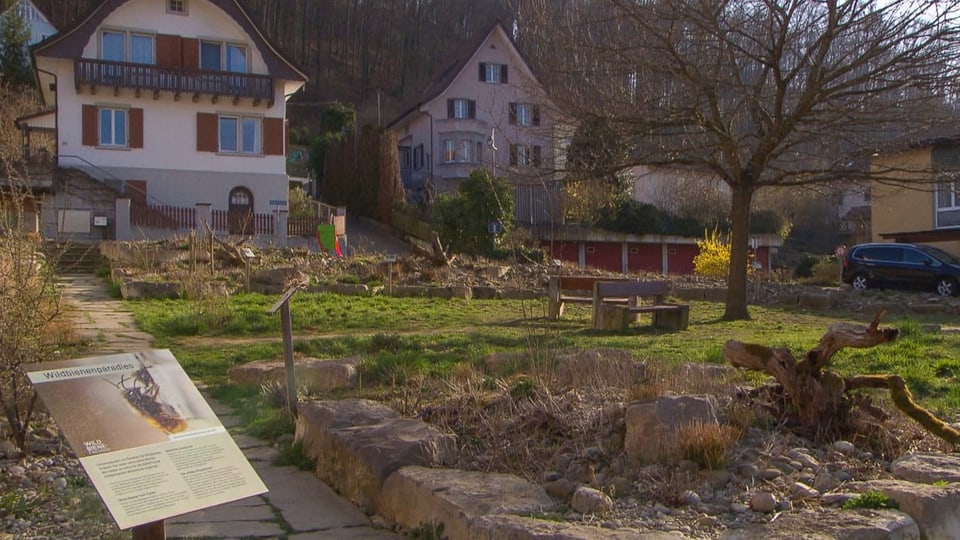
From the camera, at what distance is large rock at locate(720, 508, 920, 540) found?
4.25 meters

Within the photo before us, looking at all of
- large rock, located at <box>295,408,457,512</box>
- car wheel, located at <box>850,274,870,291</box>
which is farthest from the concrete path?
car wheel, located at <box>850,274,870,291</box>

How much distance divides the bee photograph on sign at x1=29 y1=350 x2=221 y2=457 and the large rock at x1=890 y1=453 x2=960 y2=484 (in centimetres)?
352

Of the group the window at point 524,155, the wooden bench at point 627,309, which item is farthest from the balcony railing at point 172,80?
the wooden bench at point 627,309

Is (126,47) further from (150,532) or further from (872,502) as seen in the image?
(872,502)

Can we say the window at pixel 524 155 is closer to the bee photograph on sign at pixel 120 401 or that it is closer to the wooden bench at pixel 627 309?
the wooden bench at pixel 627 309

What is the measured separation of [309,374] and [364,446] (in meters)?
3.21

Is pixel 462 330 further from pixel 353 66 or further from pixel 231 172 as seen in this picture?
pixel 353 66

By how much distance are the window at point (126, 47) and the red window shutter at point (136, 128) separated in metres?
1.88

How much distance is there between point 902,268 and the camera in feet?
95.7

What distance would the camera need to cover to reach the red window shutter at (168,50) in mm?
37875

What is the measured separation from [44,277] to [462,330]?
857cm

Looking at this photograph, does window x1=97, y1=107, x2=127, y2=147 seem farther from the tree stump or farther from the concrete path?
the tree stump

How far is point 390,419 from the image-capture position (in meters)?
6.52

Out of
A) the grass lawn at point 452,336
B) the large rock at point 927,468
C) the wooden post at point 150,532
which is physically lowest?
the large rock at point 927,468
